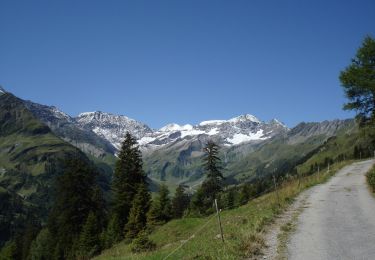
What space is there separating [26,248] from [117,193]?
202 feet

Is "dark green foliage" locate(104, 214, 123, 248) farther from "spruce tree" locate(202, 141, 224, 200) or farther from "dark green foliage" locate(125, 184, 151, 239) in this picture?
"spruce tree" locate(202, 141, 224, 200)

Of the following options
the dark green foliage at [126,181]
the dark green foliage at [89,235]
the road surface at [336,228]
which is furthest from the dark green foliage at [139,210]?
the road surface at [336,228]

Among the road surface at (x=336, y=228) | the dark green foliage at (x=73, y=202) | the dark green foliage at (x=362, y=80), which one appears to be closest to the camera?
the road surface at (x=336, y=228)

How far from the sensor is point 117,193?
60469mm

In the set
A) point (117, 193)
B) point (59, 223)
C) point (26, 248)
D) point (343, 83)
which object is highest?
point (343, 83)

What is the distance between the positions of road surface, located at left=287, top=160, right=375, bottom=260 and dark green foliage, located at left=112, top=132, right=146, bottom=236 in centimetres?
3488

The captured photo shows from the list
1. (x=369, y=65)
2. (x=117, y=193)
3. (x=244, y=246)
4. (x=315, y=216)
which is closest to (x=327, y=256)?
(x=244, y=246)

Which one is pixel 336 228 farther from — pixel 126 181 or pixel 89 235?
pixel 89 235

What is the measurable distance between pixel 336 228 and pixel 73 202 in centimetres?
5391

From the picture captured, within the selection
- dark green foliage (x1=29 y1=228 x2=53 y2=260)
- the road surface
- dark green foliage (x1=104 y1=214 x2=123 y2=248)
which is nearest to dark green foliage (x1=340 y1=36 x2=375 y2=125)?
the road surface

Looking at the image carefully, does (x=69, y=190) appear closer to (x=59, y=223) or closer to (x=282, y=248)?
(x=59, y=223)

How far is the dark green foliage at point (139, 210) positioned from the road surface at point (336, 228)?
28477 millimetres

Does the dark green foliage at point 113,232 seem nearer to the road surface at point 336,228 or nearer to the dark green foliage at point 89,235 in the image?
the dark green foliage at point 89,235

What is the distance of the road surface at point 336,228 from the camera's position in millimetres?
13875
